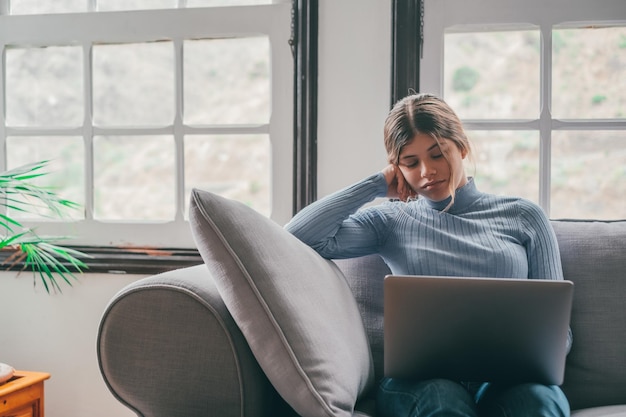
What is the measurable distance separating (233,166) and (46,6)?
0.93 metres

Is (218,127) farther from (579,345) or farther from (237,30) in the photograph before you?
(579,345)

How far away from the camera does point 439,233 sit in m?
1.69

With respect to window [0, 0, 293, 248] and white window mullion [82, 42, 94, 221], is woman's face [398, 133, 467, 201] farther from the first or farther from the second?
white window mullion [82, 42, 94, 221]

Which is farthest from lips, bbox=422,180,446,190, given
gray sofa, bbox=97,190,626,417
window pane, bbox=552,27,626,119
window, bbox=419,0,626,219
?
window pane, bbox=552,27,626,119

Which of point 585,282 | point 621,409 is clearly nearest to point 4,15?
point 585,282

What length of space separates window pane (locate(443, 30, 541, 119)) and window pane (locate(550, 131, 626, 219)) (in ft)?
0.55

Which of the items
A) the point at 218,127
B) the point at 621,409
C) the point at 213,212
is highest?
the point at 218,127

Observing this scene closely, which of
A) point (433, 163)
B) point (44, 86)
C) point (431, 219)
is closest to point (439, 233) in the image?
point (431, 219)

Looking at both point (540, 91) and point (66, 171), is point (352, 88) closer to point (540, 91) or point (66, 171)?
point (540, 91)

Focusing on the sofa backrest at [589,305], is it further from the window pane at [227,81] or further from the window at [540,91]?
the window pane at [227,81]

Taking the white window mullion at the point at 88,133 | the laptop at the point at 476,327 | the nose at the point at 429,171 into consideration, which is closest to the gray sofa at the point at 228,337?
the laptop at the point at 476,327

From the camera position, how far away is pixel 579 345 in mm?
1626

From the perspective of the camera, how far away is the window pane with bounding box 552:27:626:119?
2.21 m

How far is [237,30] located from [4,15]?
90 centimetres
